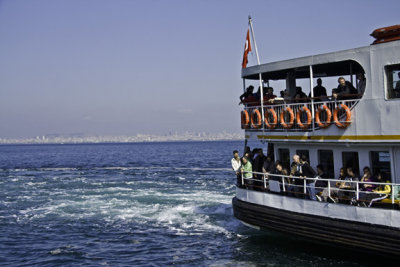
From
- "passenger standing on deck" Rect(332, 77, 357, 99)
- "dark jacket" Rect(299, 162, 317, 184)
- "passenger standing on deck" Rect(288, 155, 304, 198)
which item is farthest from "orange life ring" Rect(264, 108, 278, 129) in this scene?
"passenger standing on deck" Rect(332, 77, 357, 99)

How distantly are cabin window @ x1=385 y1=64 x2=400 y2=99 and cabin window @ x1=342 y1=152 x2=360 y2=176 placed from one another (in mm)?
2159

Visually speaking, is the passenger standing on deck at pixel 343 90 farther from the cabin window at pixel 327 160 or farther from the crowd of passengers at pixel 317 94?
the cabin window at pixel 327 160

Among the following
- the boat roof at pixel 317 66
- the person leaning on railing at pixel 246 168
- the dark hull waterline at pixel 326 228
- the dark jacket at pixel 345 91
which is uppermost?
the boat roof at pixel 317 66

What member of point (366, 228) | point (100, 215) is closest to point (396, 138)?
point (366, 228)

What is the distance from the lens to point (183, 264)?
1518 cm

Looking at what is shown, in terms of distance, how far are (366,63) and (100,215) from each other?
14.6 meters

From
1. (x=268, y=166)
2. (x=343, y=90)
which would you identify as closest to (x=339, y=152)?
(x=343, y=90)

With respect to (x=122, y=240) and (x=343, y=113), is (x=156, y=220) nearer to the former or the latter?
(x=122, y=240)

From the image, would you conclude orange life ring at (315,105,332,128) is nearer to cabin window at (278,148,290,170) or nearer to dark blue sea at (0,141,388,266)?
cabin window at (278,148,290,170)

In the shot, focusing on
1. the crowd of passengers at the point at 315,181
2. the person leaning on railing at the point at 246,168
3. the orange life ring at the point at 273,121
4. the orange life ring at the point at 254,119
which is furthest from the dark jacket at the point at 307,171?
the person leaning on railing at the point at 246,168

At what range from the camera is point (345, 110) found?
13516 mm

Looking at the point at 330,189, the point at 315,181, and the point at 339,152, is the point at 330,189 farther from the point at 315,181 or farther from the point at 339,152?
the point at 339,152

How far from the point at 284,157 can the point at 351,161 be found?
2955 mm

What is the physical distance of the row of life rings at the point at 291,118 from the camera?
44.7 ft
